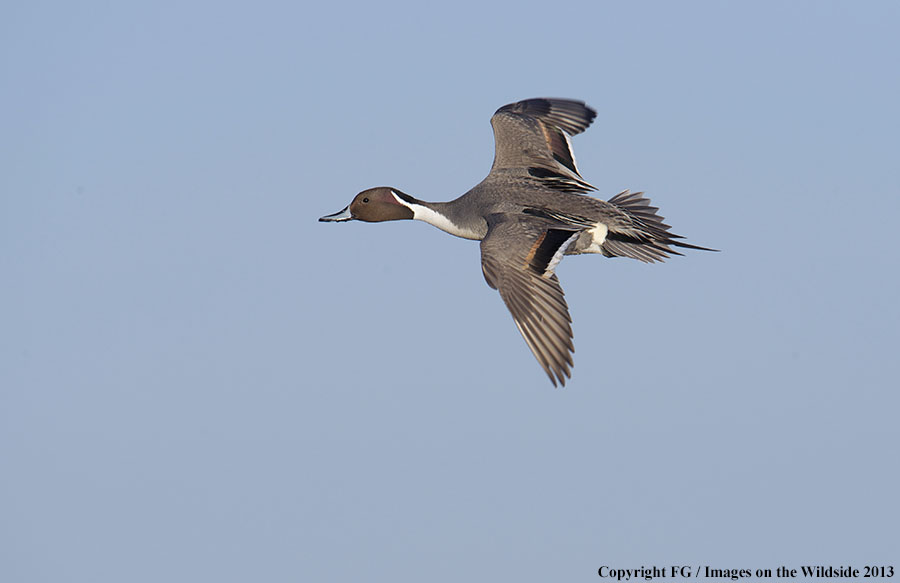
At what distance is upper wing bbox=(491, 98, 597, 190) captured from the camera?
12391mm

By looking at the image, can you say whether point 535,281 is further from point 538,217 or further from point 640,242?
point 640,242

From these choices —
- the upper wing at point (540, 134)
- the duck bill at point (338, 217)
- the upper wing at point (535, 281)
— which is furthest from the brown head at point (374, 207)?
the upper wing at point (535, 281)

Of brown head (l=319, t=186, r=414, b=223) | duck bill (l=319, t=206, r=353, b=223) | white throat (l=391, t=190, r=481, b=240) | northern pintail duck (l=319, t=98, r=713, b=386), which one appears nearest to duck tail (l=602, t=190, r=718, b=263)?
northern pintail duck (l=319, t=98, r=713, b=386)

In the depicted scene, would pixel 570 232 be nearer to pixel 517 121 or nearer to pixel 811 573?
pixel 517 121

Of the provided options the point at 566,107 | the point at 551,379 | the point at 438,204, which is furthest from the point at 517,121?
the point at 551,379

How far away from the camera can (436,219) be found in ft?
39.6

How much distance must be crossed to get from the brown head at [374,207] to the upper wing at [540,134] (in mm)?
1310

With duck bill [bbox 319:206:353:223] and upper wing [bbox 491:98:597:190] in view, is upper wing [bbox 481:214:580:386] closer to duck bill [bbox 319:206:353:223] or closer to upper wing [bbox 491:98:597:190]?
upper wing [bbox 491:98:597:190]

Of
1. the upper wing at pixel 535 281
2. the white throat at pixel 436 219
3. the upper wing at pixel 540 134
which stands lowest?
the upper wing at pixel 535 281

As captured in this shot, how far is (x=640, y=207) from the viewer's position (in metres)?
12.1

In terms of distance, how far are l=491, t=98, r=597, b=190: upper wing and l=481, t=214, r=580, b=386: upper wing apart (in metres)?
2.05

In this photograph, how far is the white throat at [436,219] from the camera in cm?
1169

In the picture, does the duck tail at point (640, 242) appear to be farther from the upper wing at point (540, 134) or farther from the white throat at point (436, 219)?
the white throat at point (436, 219)

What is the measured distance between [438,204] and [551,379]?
405cm
